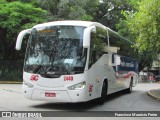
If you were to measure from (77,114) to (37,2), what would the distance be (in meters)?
22.9

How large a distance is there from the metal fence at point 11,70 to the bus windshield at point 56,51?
2171cm

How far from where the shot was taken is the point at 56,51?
500 inches

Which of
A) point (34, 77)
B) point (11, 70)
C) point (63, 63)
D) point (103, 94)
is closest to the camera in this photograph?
point (63, 63)

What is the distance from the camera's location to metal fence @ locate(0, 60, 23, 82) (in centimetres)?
3431

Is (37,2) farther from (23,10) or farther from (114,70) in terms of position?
(114,70)

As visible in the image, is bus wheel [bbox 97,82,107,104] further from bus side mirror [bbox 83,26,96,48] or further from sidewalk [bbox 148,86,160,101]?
sidewalk [bbox 148,86,160,101]

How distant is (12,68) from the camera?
3512cm

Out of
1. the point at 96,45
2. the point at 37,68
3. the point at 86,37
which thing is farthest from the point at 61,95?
the point at 96,45

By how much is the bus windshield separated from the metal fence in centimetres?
2171

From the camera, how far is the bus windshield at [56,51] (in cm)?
1241

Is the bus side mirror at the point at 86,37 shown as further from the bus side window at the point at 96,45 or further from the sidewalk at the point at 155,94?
the sidewalk at the point at 155,94

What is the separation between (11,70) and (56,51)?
75.8 ft

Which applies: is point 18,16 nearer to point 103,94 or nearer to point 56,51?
point 103,94

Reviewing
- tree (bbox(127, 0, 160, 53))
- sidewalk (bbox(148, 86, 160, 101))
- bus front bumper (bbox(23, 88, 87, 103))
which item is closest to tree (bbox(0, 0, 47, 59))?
sidewalk (bbox(148, 86, 160, 101))
